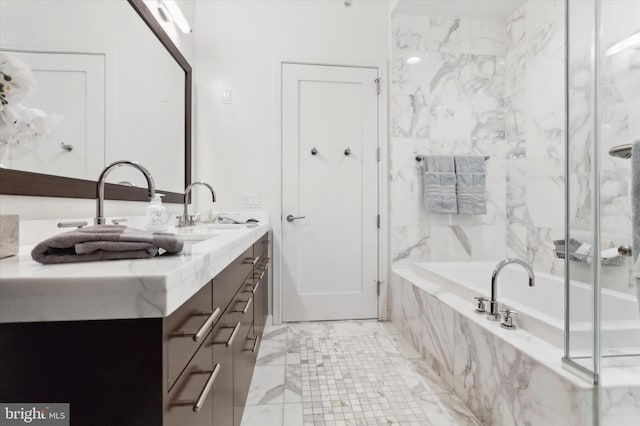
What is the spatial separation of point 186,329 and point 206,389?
225 millimetres

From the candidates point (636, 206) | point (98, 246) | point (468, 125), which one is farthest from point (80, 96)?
point (468, 125)

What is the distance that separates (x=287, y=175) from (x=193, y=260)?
6.35 ft

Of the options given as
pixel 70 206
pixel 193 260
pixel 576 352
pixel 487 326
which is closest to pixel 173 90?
pixel 70 206

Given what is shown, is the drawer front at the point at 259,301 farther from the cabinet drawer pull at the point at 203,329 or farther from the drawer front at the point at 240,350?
the cabinet drawer pull at the point at 203,329

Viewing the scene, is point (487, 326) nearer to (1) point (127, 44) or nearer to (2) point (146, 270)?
(2) point (146, 270)

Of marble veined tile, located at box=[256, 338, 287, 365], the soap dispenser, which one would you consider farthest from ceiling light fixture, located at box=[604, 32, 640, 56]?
marble veined tile, located at box=[256, 338, 287, 365]

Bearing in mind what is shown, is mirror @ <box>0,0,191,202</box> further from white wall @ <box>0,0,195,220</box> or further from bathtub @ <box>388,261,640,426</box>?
bathtub @ <box>388,261,640,426</box>

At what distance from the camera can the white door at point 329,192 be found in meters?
2.50

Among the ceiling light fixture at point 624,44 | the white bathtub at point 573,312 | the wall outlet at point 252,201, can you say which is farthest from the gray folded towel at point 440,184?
the ceiling light fixture at point 624,44

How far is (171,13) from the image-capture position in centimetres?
186

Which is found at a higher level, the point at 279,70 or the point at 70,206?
the point at 279,70

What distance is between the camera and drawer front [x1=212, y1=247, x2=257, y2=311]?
2.67 ft

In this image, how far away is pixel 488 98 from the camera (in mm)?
2650

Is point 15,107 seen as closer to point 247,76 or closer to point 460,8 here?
point 247,76
